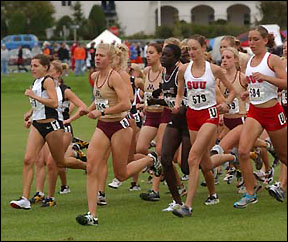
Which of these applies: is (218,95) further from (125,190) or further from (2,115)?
(2,115)

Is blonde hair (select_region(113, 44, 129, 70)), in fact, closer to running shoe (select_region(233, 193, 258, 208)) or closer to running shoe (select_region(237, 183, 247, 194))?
running shoe (select_region(237, 183, 247, 194))

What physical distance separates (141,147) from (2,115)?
18859mm

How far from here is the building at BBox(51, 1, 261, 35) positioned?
103 meters

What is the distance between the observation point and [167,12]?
10419 cm

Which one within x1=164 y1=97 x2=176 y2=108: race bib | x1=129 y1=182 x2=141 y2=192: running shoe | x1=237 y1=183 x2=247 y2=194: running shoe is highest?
x1=164 y1=97 x2=176 y2=108: race bib

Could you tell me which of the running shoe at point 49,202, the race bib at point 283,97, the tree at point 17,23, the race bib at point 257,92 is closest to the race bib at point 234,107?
the race bib at point 283,97

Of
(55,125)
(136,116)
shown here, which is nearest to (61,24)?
(136,116)

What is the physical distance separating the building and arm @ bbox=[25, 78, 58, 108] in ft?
291

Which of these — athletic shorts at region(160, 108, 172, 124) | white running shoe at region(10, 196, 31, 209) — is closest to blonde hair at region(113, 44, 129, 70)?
athletic shorts at region(160, 108, 172, 124)

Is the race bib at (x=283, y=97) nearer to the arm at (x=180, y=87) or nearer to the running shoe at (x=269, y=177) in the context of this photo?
the running shoe at (x=269, y=177)

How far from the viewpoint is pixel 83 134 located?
24281mm

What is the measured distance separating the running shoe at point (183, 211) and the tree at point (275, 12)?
223ft

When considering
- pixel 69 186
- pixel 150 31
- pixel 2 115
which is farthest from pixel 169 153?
pixel 150 31

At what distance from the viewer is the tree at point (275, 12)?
79.9 m
